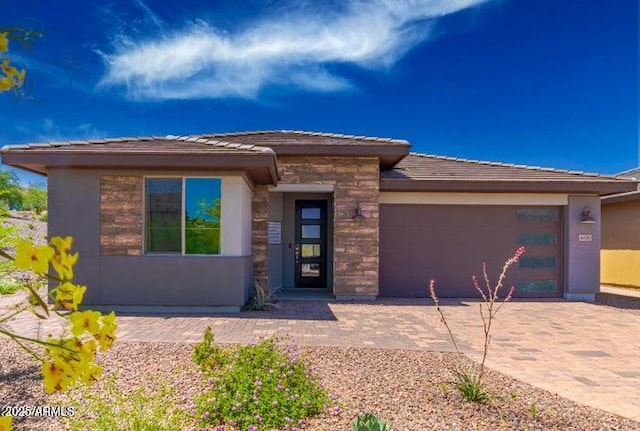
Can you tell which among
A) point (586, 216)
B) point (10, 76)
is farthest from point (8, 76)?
point (586, 216)

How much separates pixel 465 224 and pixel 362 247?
2690mm

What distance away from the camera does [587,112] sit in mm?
19562

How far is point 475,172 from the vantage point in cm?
1013

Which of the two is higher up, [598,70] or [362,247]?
[598,70]

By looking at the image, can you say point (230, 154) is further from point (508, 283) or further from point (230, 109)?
point (230, 109)

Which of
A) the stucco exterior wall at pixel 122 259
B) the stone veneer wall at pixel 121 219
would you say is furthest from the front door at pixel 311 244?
the stone veneer wall at pixel 121 219

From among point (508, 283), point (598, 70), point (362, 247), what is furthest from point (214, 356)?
point (598, 70)

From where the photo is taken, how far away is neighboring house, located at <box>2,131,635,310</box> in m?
7.25

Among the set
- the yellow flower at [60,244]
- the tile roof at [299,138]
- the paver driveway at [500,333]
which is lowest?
the paver driveway at [500,333]

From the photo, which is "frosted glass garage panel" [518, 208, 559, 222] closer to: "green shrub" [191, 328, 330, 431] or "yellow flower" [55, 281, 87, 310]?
"green shrub" [191, 328, 330, 431]

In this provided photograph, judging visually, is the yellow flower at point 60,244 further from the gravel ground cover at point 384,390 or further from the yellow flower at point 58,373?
the gravel ground cover at point 384,390

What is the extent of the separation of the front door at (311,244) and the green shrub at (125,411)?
22.0ft

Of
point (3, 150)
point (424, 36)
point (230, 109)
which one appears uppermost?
point (424, 36)

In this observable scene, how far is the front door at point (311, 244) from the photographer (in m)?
10.4
